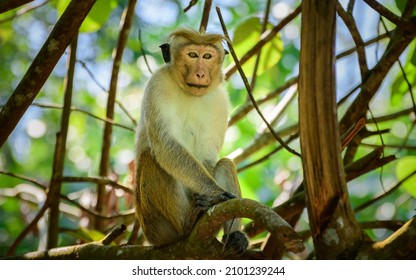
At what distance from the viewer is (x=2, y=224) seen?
815cm

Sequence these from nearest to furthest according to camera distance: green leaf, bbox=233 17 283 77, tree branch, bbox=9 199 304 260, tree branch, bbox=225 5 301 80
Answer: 1. tree branch, bbox=9 199 304 260
2. tree branch, bbox=225 5 301 80
3. green leaf, bbox=233 17 283 77

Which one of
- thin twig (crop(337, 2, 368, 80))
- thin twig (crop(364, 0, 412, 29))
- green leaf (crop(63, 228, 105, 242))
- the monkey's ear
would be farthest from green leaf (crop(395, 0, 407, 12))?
green leaf (crop(63, 228, 105, 242))

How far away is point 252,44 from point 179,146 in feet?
5.38

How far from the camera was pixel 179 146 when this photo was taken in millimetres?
4543

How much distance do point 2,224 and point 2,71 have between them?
2.10 meters

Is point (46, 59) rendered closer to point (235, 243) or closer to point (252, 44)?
point (235, 243)

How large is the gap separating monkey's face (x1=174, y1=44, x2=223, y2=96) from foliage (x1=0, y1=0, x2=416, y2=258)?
0.52m

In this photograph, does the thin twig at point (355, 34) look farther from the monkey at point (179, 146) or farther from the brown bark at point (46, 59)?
the brown bark at point (46, 59)

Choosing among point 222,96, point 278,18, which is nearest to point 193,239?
point 222,96

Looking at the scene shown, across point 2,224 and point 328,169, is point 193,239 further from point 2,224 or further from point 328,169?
point 2,224

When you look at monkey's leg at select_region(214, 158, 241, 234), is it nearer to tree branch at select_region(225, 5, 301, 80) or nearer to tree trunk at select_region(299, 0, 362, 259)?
tree branch at select_region(225, 5, 301, 80)

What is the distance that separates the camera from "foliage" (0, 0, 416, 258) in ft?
18.5

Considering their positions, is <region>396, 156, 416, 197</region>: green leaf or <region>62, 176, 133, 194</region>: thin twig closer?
<region>396, 156, 416, 197</region>: green leaf

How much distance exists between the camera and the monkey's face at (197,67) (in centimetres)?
455
